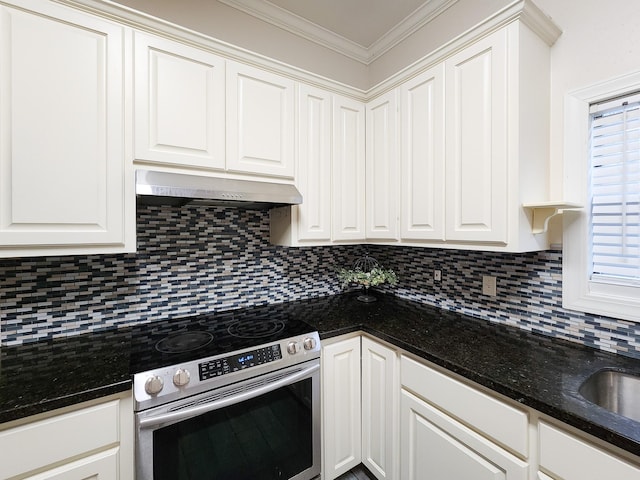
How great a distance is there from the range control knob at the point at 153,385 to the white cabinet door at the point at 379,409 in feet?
3.32

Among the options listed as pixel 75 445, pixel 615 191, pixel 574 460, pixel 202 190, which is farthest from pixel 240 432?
pixel 615 191

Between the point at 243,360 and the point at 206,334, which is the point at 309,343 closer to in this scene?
the point at 243,360

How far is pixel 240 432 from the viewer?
121 centimetres

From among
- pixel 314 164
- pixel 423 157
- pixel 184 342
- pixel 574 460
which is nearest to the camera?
pixel 574 460

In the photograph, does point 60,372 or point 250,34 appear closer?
point 60,372

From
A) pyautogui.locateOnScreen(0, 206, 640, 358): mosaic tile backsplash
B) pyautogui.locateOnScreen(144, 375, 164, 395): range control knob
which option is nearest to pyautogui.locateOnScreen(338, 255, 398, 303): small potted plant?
pyautogui.locateOnScreen(0, 206, 640, 358): mosaic tile backsplash

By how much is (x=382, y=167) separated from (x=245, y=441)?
166 cm

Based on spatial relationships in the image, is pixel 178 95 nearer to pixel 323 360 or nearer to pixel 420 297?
pixel 323 360

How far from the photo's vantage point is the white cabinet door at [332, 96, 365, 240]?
6.06ft

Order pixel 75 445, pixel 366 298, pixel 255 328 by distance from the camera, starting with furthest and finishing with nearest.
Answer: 1. pixel 366 298
2. pixel 255 328
3. pixel 75 445

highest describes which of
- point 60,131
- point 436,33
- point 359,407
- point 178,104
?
point 436,33

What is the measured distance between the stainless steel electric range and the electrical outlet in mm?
1011

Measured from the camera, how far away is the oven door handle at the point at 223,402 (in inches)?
39.9

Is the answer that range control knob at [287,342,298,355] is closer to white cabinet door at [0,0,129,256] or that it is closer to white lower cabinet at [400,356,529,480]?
white lower cabinet at [400,356,529,480]
